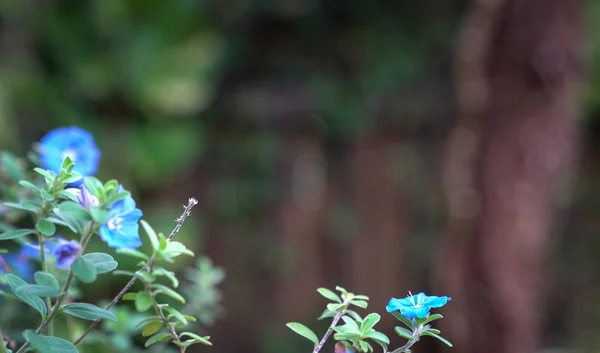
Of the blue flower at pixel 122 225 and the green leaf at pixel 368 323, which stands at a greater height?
the blue flower at pixel 122 225

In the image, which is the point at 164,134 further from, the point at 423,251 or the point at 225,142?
the point at 423,251

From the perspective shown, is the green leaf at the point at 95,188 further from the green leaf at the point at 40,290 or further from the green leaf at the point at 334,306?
the green leaf at the point at 334,306

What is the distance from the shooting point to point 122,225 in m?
0.47

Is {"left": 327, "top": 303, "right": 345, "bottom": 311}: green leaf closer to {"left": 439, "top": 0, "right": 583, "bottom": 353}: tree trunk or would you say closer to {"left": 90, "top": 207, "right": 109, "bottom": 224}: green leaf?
{"left": 90, "top": 207, "right": 109, "bottom": 224}: green leaf

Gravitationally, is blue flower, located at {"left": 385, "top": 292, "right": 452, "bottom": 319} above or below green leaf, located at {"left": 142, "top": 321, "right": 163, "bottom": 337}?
above

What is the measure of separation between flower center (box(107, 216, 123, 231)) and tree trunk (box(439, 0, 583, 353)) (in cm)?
196

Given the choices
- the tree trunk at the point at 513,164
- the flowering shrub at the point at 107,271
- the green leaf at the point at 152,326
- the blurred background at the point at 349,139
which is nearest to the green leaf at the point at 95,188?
the flowering shrub at the point at 107,271

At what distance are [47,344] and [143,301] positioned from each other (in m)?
0.06

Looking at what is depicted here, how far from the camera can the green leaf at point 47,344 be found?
432 millimetres

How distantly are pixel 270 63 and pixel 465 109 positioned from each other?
1.04 metres

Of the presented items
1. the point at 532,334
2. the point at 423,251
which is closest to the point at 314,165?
the point at 423,251

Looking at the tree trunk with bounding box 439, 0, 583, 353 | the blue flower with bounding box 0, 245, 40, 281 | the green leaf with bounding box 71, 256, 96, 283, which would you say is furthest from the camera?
the tree trunk with bounding box 439, 0, 583, 353

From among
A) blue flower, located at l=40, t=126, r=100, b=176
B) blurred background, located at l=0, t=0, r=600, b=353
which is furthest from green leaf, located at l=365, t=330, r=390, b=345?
blurred background, located at l=0, t=0, r=600, b=353

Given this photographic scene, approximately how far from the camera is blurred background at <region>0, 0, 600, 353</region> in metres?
2.27
